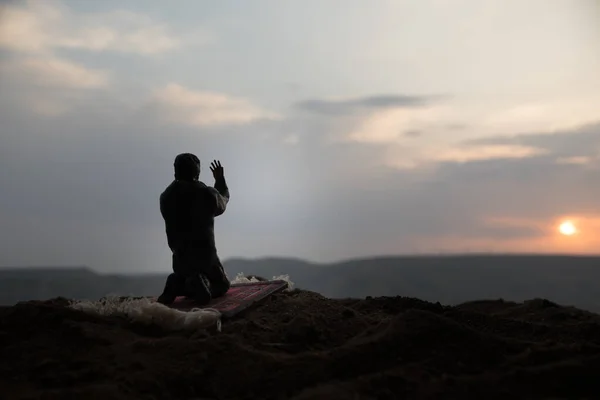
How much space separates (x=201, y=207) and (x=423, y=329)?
8.46 ft

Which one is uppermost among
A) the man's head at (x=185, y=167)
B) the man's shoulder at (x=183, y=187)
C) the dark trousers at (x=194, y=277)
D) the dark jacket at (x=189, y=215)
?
the man's head at (x=185, y=167)

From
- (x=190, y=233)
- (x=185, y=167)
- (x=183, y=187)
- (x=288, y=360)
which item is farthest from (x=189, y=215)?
(x=288, y=360)

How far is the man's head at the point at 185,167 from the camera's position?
17.0 ft

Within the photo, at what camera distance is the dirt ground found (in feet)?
9.34

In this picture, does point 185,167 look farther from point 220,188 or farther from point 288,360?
point 288,360

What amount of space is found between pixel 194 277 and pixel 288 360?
1.95 m

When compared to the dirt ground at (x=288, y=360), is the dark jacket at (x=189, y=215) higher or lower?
higher

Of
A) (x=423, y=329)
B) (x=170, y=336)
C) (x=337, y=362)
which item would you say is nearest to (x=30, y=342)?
(x=170, y=336)

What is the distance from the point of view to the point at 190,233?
5.06 metres

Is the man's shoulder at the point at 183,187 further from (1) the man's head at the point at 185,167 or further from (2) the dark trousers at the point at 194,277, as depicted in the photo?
(2) the dark trousers at the point at 194,277

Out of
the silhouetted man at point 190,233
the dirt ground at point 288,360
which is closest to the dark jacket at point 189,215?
the silhouetted man at point 190,233

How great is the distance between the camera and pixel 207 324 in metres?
4.07

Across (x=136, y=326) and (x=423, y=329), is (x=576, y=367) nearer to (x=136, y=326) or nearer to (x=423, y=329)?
(x=423, y=329)

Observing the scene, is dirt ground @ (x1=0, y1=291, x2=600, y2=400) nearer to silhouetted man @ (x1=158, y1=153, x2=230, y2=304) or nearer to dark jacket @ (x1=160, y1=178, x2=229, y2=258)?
silhouetted man @ (x1=158, y1=153, x2=230, y2=304)
